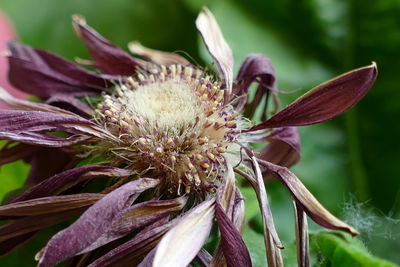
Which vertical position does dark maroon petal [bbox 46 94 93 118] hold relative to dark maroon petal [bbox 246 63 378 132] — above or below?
below

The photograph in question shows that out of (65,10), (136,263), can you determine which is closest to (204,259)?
(136,263)

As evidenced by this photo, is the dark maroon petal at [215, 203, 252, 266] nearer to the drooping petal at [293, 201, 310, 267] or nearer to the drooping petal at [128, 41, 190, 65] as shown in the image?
the drooping petal at [293, 201, 310, 267]

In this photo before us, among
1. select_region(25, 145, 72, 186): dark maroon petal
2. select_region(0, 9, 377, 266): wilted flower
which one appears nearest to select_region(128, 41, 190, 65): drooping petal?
select_region(0, 9, 377, 266): wilted flower

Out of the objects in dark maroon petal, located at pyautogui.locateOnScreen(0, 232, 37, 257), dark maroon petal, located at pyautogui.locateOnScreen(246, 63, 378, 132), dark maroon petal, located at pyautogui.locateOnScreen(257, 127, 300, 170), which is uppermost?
dark maroon petal, located at pyautogui.locateOnScreen(246, 63, 378, 132)

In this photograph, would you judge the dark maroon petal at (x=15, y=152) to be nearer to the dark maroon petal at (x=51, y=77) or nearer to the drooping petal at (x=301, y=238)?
the dark maroon petal at (x=51, y=77)

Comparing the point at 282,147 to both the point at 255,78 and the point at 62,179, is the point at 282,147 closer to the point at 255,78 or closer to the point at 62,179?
the point at 255,78
